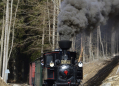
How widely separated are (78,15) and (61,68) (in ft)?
13.2

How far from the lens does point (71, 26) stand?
1497 cm

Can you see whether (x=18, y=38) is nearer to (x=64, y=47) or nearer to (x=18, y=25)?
(x=18, y=25)

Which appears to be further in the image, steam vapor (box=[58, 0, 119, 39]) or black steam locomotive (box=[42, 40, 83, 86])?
steam vapor (box=[58, 0, 119, 39])

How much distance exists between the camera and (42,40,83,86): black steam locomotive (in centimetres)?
1286

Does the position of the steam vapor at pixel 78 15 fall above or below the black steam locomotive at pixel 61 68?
above

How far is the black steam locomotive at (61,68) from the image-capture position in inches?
506

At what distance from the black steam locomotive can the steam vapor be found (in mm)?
1873

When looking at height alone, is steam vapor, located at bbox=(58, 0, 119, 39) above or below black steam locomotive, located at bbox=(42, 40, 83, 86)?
above

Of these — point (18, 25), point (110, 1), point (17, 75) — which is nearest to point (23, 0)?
point (18, 25)

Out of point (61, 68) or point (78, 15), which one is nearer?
point (61, 68)

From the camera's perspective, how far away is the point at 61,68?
1287 cm

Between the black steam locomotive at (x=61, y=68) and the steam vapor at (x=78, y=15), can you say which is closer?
the black steam locomotive at (x=61, y=68)

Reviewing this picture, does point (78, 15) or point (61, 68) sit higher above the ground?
point (78, 15)

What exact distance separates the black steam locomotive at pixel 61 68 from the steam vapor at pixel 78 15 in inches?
73.8
